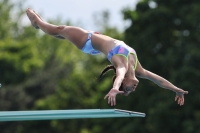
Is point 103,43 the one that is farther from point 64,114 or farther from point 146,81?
point 146,81

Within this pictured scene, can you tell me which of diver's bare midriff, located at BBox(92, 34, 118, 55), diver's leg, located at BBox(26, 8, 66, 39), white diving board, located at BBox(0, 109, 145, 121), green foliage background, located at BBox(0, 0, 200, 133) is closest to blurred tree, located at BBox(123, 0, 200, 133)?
green foliage background, located at BBox(0, 0, 200, 133)

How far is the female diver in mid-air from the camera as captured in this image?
31.8 feet

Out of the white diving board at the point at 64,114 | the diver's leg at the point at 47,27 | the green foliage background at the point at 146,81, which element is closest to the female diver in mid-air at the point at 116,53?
the diver's leg at the point at 47,27

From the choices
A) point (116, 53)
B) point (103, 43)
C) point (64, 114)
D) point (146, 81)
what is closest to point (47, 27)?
point (103, 43)

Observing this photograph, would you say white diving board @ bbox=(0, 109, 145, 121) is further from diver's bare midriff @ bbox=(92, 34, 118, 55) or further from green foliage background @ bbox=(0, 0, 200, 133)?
green foliage background @ bbox=(0, 0, 200, 133)

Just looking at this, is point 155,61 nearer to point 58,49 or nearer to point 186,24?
point 186,24

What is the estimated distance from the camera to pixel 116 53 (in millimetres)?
9891

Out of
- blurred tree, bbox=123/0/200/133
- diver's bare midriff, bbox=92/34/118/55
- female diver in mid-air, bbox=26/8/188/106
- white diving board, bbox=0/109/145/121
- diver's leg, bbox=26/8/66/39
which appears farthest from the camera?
blurred tree, bbox=123/0/200/133

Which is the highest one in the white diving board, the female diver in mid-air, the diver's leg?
the diver's leg

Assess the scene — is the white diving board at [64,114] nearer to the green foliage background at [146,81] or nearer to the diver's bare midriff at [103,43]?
the diver's bare midriff at [103,43]

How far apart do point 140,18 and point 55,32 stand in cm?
1835

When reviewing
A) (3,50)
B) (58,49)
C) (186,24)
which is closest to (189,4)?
(186,24)

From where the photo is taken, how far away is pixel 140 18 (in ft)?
94.8

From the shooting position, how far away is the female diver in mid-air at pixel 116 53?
9.68 m
